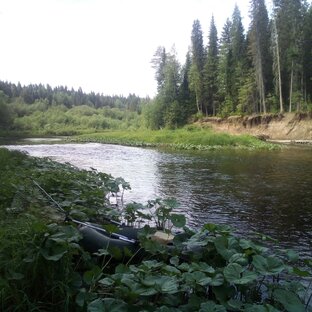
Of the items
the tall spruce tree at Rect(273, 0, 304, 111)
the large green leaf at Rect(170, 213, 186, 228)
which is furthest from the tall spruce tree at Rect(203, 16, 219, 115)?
the large green leaf at Rect(170, 213, 186, 228)

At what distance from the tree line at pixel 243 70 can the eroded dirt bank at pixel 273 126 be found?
1704 mm

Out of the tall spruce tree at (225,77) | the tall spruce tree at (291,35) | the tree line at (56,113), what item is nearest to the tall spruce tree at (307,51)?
the tall spruce tree at (291,35)

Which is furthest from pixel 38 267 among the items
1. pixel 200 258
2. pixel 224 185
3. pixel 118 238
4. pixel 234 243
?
pixel 224 185

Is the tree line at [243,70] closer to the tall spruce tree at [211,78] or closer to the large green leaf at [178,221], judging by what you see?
the tall spruce tree at [211,78]

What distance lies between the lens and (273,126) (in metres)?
40.9

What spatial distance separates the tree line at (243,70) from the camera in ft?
140

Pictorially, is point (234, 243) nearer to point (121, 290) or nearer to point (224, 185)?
point (121, 290)

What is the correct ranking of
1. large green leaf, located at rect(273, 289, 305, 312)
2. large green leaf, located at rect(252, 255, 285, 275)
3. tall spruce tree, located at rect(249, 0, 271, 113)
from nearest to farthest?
large green leaf, located at rect(273, 289, 305, 312) < large green leaf, located at rect(252, 255, 285, 275) < tall spruce tree, located at rect(249, 0, 271, 113)

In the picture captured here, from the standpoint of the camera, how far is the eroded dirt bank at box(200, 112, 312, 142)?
124 ft

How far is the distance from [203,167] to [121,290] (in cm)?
1543

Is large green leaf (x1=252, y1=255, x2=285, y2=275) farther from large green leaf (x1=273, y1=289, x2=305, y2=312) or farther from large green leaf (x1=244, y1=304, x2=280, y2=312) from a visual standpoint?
large green leaf (x1=244, y1=304, x2=280, y2=312)

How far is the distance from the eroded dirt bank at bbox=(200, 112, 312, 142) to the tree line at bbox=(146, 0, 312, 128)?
5.59 ft

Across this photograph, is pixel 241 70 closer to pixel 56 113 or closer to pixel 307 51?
pixel 307 51

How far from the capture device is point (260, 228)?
736 centimetres
